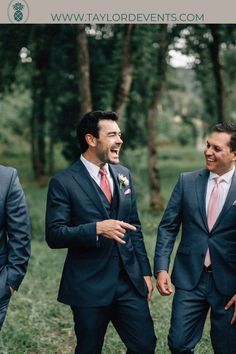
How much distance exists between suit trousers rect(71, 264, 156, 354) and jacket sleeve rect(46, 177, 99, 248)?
22.6 inches

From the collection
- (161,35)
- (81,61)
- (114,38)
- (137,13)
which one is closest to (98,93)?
(114,38)

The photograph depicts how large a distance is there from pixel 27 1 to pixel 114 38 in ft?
28.2

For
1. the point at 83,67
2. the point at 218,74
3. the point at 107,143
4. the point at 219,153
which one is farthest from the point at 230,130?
the point at 218,74

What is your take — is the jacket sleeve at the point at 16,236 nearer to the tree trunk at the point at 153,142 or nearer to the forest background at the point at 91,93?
the forest background at the point at 91,93

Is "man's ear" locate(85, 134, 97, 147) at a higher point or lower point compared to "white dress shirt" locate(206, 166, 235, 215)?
higher

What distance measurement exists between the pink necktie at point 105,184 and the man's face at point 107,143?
5.1 inches

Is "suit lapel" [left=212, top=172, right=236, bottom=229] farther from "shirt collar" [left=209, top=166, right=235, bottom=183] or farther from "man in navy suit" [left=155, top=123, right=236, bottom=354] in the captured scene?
"shirt collar" [left=209, top=166, right=235, bottom=183]

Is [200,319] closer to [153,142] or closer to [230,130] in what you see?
[230,130]

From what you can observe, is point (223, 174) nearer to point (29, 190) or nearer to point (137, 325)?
→ point (137, 325)

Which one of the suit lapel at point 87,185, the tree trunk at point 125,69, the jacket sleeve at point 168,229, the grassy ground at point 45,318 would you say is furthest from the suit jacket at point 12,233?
the tree trunk at point 125,69

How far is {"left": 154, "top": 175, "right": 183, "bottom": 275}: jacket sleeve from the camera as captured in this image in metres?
5.21

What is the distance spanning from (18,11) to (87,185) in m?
6.42

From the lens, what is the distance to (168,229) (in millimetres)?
5270

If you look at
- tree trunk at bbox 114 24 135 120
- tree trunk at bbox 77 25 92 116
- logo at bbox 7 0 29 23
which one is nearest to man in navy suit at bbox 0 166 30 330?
logo at bbox 7 0 29 23
